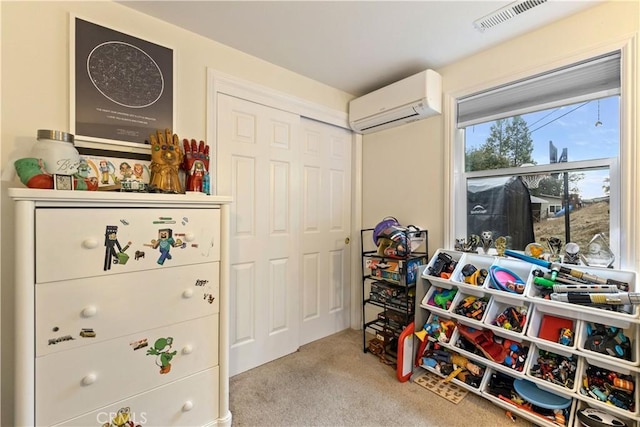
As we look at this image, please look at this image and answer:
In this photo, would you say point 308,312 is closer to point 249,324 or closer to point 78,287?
point 249,324

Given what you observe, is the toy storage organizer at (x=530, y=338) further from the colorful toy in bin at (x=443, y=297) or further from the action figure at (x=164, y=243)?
the action figure at (x=164, y=243)

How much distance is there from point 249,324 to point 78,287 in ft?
3.96

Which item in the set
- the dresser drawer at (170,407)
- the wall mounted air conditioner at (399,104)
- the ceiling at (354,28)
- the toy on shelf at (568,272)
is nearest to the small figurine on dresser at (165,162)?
the ceiling at (354,28)

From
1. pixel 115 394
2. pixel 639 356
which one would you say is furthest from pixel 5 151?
pixel 639 356

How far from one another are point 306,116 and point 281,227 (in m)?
1.00

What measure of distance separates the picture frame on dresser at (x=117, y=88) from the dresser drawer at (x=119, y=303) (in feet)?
2.60

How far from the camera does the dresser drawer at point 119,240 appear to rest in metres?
1.10

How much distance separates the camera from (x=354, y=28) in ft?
5.77

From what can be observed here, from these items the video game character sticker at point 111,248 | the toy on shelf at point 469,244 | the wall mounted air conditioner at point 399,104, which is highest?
the wall mounted air conditioner at point 399,104

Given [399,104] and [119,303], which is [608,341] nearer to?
[399,104]

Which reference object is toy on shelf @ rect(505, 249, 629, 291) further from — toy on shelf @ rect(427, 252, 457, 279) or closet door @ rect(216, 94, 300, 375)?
closet door @ rect(216, 94, 300, 375)

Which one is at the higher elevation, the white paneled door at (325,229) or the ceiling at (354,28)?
the ceiling at (354,28)

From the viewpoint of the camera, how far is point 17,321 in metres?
1.02

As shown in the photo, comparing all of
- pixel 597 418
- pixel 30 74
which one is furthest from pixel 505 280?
pixel 30 74
